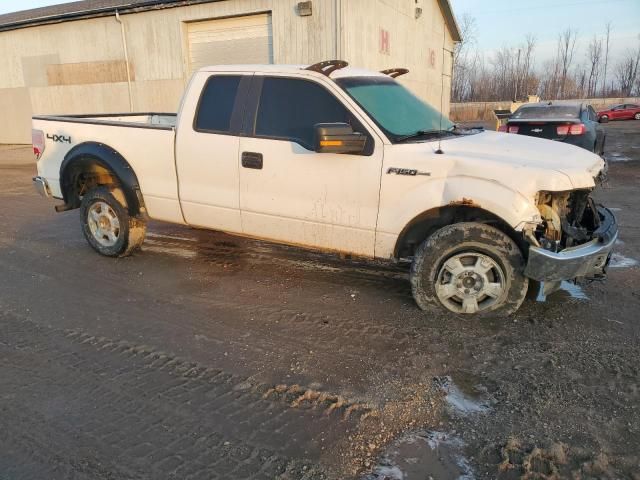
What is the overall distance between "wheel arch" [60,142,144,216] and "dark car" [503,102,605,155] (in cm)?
883

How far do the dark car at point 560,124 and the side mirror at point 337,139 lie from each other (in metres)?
8.32

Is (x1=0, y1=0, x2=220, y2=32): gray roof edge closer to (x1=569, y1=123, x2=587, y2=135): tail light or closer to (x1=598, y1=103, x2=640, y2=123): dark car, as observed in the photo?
(x1=569, y1=123, x2=587, y2=135): tail light

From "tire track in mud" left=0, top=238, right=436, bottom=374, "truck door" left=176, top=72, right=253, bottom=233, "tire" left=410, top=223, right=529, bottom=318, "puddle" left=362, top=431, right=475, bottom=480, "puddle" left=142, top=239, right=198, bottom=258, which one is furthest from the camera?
"puddle" left=142, top=239, right=198, bottom=258

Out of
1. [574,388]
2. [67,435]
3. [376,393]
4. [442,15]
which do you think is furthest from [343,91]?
[442,15]

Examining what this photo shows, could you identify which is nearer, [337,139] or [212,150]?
[337,139]

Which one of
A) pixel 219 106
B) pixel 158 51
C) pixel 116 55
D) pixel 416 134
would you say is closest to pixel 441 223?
pixel 416 134

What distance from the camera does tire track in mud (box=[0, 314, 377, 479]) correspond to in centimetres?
274

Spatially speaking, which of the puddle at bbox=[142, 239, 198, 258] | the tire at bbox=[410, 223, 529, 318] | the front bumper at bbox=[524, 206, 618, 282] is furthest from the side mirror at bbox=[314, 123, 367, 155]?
the puddle at bbox=[142, 239, 198, 258]

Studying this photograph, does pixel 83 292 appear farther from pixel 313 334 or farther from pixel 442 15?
pixel 442 15

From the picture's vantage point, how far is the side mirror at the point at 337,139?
419cm

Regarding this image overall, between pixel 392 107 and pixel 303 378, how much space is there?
2.68 meters

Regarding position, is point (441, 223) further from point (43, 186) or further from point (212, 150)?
point (43, 186)

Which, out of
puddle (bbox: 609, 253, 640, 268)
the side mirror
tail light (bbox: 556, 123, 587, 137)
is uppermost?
the side mirror

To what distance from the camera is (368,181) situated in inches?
174
